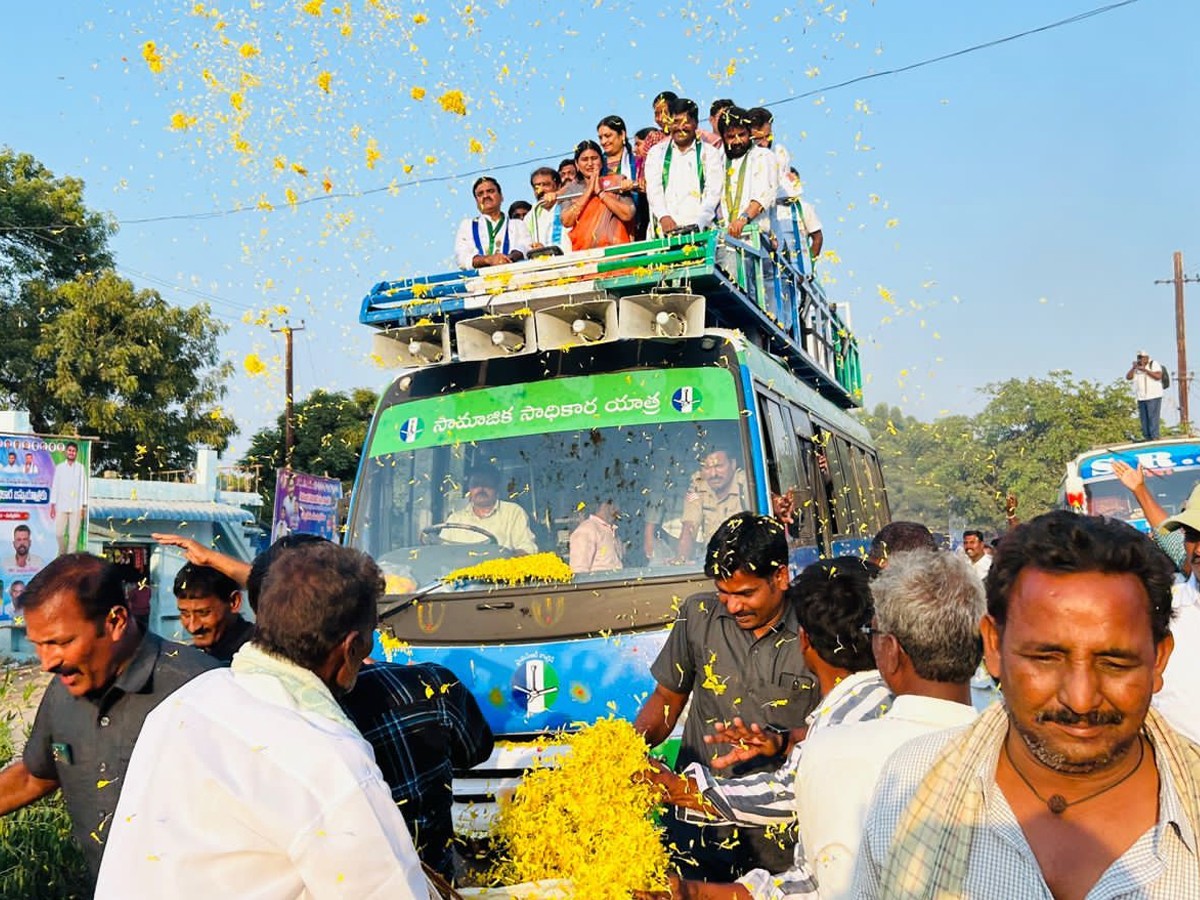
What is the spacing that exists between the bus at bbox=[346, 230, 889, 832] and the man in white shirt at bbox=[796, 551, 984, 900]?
2.54m

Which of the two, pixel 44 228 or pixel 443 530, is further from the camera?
pixel 44 228

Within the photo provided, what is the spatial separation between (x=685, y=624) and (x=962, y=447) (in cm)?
4339

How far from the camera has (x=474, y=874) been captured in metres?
3.57

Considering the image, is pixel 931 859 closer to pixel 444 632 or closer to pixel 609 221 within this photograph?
Result: pixel 444 632

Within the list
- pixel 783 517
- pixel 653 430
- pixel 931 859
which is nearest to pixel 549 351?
pixel 653 430

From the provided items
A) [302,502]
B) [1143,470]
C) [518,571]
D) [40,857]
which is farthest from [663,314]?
[302,502]

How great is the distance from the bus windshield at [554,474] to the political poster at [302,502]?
915 centimetres

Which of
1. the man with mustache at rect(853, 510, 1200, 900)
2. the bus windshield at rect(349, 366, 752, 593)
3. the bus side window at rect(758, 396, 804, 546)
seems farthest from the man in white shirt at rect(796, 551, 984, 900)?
the bus side window at rect(758, 396, 804, 546)

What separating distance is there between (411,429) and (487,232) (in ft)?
8.96

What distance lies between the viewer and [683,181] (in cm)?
741

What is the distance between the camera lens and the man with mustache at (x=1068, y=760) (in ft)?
5.67

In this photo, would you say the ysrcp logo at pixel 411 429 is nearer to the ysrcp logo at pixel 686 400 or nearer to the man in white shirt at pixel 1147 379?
the ysrcp logo at pixel 686 400

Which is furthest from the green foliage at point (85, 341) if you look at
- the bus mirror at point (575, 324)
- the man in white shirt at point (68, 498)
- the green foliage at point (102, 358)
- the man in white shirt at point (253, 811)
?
the man in white shirt at point (253, 811)

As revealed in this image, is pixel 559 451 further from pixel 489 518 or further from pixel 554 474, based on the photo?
pixel 489 518
